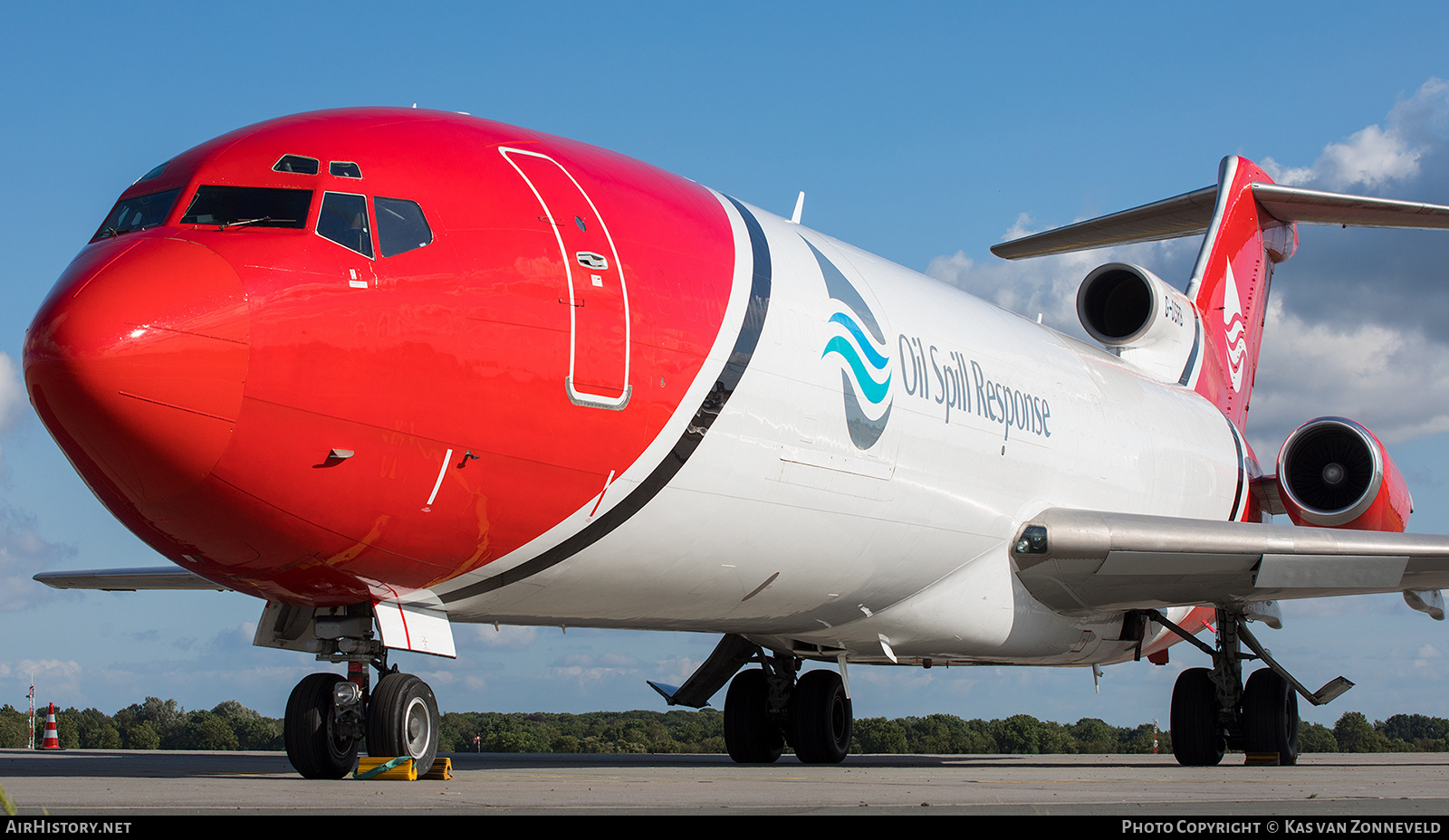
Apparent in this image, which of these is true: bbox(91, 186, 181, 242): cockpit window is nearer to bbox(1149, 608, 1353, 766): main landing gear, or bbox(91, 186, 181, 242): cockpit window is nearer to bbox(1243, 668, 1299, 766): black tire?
bbox(1149, 608, 1353, 766): main landing gear

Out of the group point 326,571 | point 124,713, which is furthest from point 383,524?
point 124,713

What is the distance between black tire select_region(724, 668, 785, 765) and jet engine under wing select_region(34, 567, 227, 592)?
649cm

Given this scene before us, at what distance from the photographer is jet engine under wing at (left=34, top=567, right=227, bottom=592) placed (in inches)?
628

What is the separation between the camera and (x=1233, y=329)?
21281 mm

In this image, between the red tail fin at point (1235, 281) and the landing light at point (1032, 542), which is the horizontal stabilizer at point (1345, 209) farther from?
the landing light at point (1032, 542)

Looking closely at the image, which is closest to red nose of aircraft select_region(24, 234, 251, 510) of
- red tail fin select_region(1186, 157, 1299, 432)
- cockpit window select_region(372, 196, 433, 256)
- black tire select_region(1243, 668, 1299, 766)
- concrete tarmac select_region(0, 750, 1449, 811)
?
cockpit window select_region(372, 196, 433, 256)

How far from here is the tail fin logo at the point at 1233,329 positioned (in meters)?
21.0

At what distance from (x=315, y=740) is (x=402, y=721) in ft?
2.40

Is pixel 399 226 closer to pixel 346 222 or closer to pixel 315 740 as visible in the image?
pixel 346 222

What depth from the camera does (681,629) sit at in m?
11.8

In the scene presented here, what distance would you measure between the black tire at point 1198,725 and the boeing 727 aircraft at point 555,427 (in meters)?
1.80

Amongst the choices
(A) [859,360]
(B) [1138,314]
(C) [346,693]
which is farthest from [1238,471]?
(C) [346,693]

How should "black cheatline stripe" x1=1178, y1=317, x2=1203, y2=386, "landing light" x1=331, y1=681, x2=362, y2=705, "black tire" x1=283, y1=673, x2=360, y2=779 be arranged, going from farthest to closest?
"black cheatline stripe" x1=1178, y1=317, x2=1203, y2=386
"black tire" x1=283, y1=673, x2=360, y2=779
"landing light" x1=331, y1=681, x2=362, y2=705

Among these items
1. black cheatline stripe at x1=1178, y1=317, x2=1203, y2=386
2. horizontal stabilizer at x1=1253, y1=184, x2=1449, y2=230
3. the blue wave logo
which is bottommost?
the blue wave logo
